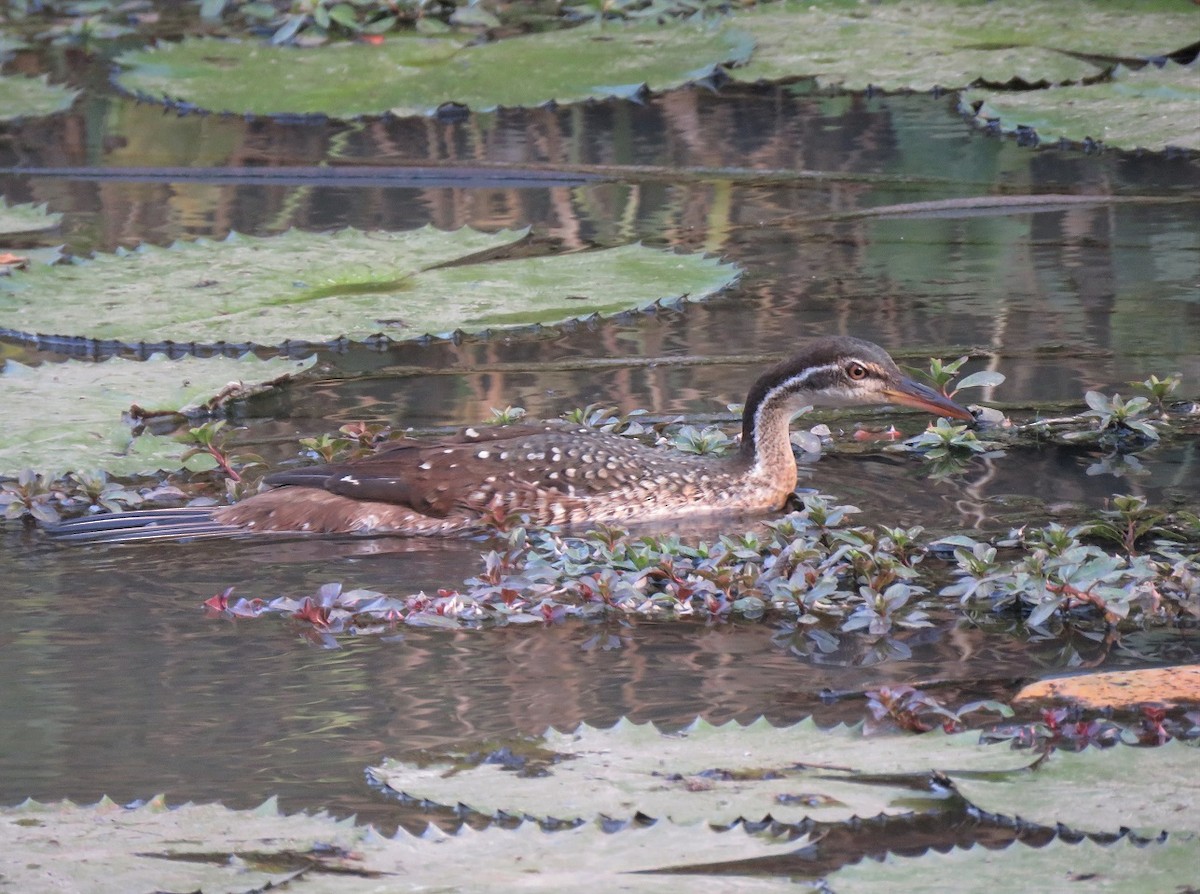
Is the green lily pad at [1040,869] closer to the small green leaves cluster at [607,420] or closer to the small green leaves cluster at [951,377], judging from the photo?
the small green leaves cluster at [951,377]

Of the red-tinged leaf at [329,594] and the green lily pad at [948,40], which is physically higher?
the green lily pad at [948,40]

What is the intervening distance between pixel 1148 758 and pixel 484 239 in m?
5.58

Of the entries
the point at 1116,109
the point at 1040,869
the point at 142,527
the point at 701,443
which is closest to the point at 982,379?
the point at 701,443

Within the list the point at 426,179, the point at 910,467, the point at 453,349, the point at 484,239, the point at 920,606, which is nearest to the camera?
the point at 920,606

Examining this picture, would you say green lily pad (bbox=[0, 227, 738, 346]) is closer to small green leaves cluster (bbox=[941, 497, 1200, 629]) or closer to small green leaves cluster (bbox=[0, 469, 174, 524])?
small green leaves cluster (bbox=[0, 469, 174, 524])

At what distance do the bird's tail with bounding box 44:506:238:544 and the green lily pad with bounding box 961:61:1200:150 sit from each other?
540cm

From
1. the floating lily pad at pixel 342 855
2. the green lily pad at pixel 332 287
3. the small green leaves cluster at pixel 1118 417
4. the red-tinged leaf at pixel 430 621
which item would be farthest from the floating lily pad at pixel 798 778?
the green lily pad at pixel 332 287

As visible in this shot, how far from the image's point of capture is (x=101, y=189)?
10984 mm

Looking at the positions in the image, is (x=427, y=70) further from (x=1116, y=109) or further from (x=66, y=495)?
(x=66, y=495)

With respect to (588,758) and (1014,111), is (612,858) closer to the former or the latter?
(588,758)

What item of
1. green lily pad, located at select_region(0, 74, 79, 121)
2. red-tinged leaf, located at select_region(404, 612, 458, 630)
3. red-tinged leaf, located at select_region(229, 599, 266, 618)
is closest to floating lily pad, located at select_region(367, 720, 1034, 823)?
red-tinged leaf, located at select_region(404, 612, 458, 630)

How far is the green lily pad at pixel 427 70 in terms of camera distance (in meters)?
11.4

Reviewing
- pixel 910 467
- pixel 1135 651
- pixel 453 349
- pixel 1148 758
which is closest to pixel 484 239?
pixel 453 349

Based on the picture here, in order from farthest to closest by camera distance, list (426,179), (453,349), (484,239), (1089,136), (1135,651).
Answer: (426,179) < (1089,136) < (484,239) < (453,349) < (1135,651)
